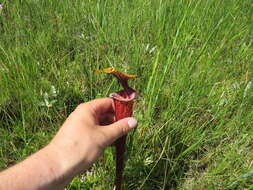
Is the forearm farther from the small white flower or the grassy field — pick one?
the small white flower

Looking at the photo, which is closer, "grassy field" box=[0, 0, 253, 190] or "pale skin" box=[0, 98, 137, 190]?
"pale skin" box=[0, 98, 137, 190]

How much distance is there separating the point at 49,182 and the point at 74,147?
0.41 feet

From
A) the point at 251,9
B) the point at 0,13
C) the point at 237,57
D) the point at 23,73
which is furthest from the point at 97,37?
the point at 251,9

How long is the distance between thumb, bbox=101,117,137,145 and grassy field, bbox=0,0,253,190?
205 mm

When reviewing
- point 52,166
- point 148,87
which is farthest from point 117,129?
point 148,87

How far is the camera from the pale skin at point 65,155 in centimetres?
72

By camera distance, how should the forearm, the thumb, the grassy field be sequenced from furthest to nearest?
the grassy field
the thumb
the forearm

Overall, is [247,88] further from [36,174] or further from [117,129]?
[36,174]

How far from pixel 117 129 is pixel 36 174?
279 mm

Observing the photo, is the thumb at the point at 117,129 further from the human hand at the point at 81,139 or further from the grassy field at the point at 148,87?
the grassy field at the point at 148,87

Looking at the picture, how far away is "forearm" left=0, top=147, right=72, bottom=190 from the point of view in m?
0.70

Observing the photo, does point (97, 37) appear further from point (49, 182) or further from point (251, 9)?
point (251, 9)

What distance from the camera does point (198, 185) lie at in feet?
3.42

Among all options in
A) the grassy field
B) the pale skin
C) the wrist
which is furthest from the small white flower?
the wrist
